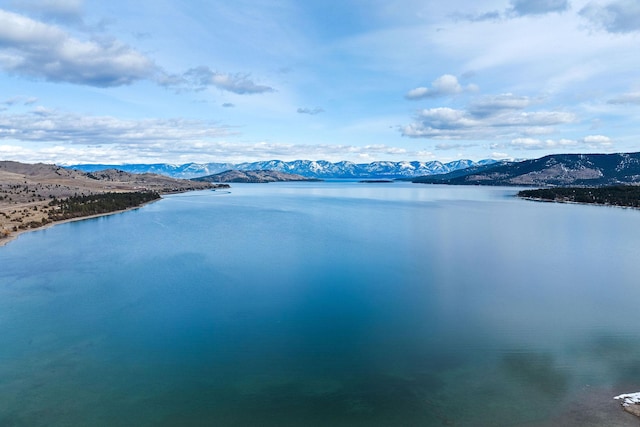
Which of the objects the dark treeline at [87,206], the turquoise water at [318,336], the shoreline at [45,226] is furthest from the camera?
the dark treeline at [87,206]

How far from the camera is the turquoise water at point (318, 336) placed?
11.1m

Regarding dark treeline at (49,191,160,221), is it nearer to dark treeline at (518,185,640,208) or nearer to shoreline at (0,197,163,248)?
shoreline at (0,197,163,248)

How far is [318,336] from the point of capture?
15477mm

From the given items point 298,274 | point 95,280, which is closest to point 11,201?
point 95,280

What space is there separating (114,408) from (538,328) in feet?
47.9

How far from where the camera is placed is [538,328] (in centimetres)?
1616

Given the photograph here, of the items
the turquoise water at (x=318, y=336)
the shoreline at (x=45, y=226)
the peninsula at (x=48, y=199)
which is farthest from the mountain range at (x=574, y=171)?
the turquoise water at (x=318, y=336)

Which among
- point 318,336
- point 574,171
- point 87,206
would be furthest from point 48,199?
point 574,171

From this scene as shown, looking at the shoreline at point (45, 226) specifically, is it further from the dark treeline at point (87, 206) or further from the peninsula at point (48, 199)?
the dark treeline at point (87, 206)

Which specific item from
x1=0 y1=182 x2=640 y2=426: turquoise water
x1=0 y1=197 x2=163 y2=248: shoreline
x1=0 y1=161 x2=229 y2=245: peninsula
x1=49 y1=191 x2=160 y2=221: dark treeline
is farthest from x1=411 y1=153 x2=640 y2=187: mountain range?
x1=0 y1=182 x2=640 y2=426: turquoise water

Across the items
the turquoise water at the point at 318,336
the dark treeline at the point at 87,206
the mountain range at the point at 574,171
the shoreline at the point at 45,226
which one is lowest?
the turquoise water at the point at 318,336

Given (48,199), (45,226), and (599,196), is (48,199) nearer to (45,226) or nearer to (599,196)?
(45,226)

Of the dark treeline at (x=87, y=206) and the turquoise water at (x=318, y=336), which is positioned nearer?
the turquoise water at (x=318, y=336)

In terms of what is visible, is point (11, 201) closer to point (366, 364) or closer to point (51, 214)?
point (51, 214)
